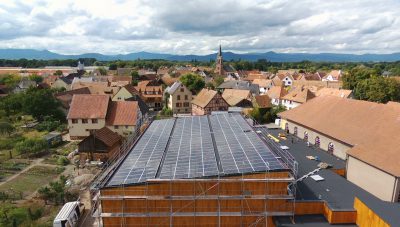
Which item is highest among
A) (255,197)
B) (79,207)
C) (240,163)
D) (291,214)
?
(240,163)

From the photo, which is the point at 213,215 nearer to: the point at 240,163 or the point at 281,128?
the point at 240,163

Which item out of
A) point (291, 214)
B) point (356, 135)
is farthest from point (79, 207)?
point (356, 135)

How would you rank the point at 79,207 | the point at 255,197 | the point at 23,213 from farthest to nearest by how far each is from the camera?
the point at 79,207
the point at 23,213
the point at 255,197

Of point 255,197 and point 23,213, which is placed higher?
point 255,197

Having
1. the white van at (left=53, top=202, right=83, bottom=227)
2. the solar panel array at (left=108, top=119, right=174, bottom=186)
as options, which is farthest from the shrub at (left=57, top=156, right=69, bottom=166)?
the white van at (left=53, top=202, right=83, bottom=227)

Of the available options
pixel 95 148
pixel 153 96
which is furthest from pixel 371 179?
pixel 153 96

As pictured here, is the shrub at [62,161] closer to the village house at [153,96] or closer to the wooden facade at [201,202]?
the wooden facade at [201,202]
